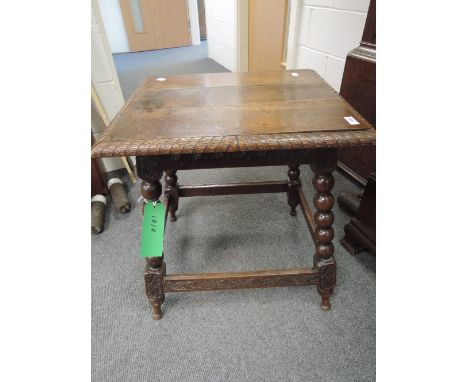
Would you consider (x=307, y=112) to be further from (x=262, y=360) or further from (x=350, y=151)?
(x=350, y=151)

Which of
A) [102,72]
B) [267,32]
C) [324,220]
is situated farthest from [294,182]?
[267,32]

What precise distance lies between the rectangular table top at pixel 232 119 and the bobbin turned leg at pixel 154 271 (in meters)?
0.14

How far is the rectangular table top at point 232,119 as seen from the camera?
63 centimetres

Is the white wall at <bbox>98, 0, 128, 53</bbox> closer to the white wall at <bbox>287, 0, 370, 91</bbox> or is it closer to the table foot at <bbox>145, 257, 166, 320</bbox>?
the white wall at <bbox>287, 0, 370, 91</bbox>

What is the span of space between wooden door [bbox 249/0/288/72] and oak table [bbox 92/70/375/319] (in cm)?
171

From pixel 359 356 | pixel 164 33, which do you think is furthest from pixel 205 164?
pixel 164 33

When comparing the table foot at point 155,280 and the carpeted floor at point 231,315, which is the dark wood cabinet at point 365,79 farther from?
the table foot at point 155,280

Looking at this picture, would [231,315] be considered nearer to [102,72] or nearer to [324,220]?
[324,220]

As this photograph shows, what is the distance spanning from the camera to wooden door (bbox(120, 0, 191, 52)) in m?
4.32

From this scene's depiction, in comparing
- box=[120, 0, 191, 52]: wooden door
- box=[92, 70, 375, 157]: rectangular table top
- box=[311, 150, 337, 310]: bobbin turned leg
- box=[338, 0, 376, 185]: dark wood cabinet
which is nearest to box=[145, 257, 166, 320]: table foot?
box=[92, 70, 375, 157]: rectangular table top

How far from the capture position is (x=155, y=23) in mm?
4457

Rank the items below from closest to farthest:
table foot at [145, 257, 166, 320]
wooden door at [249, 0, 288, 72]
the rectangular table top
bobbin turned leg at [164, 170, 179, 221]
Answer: the rectangular table top → table foot at [145, 257, 166, 320] → bobbin turned leg at [164, 170, 179, 221] → wooden door at [249, 0, 288, 72]

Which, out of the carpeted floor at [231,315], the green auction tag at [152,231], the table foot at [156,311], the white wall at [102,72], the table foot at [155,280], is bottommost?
the carpeted floor at [231,315]

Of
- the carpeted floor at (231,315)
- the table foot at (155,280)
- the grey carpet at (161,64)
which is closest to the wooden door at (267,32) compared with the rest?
the grey carpet at (161,64)
